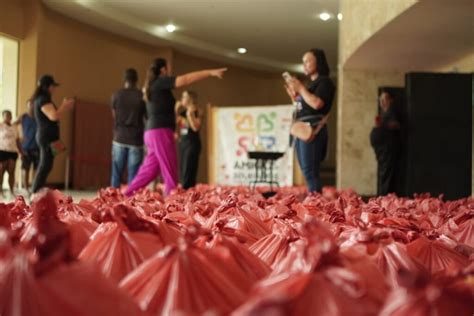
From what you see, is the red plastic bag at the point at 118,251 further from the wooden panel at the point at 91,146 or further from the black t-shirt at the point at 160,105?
the wooden panel at the point at 91,146

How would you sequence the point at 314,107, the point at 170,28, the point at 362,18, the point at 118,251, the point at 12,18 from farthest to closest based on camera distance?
the point at 170,28 → the point at 12,18 → the point at 362,18 → the point at 314,107 → the point at 118,251

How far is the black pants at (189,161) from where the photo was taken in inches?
245

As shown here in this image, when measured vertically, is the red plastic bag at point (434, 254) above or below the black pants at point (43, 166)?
below

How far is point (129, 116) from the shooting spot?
572 centimetres

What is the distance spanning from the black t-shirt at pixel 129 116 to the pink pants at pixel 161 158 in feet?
1.45

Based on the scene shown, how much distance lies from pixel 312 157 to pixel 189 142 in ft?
10.0

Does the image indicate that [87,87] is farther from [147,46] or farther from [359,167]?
[359,167]

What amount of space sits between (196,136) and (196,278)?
6572mm

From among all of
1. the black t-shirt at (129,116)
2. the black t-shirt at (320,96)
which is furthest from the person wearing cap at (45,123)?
the black t-shirt at (320,96)

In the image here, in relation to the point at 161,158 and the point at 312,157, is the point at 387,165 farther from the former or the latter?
the point at 312,157

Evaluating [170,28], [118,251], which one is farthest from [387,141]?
[118,251]

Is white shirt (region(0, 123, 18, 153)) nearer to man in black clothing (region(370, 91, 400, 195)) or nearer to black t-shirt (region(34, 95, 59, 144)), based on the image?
black t-shirt (region(34, 95, 59, 144))

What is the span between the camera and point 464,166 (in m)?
7.90

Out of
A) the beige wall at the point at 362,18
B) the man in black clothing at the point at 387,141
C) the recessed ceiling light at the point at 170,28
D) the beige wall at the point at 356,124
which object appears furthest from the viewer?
the recessed ceiling light at the point at 170,28
